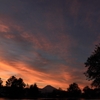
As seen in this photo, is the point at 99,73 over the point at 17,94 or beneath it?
beneath

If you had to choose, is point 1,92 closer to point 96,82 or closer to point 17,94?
point 17,94

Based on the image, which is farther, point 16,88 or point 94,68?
point 16,88

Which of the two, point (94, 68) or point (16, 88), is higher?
point (16, 88)

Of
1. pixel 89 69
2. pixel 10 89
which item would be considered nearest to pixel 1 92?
pixel 10 89

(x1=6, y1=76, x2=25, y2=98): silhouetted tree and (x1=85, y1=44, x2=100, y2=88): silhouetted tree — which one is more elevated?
(x1=6, y1=76, x2=25, y2=98): silhouetted tree

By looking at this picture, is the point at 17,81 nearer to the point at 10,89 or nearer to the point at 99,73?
the point at 10,89

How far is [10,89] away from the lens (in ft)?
621

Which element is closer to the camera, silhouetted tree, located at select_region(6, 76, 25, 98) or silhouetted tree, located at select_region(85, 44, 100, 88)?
silhouetted tree, located at select_region(85, 44, 100, 88)

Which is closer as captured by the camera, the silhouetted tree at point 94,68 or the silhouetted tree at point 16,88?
the silhouetted tree at point 94,68

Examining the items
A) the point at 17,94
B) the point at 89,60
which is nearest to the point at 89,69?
the point at 89,60

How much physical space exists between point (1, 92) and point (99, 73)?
156 metres

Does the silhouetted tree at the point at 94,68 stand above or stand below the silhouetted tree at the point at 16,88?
below

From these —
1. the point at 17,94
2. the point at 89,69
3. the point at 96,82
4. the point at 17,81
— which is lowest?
the point at 96,82

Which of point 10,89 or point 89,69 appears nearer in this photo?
point 89,69
